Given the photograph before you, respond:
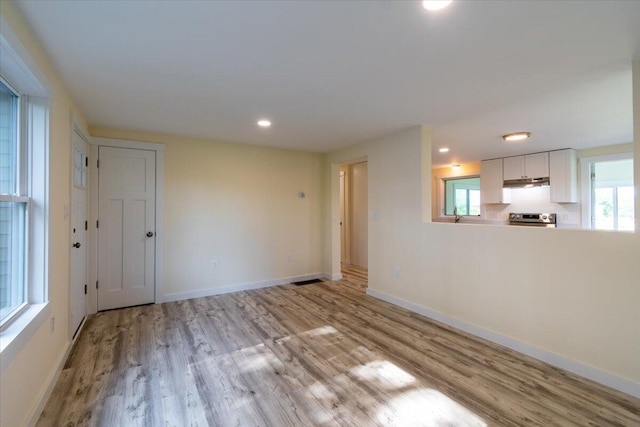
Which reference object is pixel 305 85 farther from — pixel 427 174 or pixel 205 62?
pixel 427 174

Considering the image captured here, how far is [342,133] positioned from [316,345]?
266 cm

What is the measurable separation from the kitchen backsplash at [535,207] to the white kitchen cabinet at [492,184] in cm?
18

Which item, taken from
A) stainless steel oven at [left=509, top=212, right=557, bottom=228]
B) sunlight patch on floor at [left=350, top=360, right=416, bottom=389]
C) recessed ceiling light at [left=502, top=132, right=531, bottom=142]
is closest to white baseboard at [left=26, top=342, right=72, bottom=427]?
sunlight patch on floor at [left=350, top=360, right=416, bottom=389]

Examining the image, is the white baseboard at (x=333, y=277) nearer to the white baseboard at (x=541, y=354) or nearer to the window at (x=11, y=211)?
the white baseboard at (x=541, y=354)

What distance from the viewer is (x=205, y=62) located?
2000 mm

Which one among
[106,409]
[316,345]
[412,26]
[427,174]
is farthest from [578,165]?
[106,409]

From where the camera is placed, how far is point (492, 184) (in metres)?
5.90

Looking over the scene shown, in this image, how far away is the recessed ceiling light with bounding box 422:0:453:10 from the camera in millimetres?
1399

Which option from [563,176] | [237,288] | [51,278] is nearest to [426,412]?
[51,278]

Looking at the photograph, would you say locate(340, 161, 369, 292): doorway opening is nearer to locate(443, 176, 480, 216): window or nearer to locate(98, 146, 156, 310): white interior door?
locate(443, 176, 480, 216): window

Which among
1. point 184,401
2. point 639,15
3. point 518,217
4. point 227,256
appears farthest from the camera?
point 518,217

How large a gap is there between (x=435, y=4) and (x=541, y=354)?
282 centimetres

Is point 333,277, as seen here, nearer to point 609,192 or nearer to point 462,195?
point 462,195

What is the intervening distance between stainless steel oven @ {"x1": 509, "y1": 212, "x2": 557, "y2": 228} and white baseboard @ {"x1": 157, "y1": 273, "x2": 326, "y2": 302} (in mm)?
4091
